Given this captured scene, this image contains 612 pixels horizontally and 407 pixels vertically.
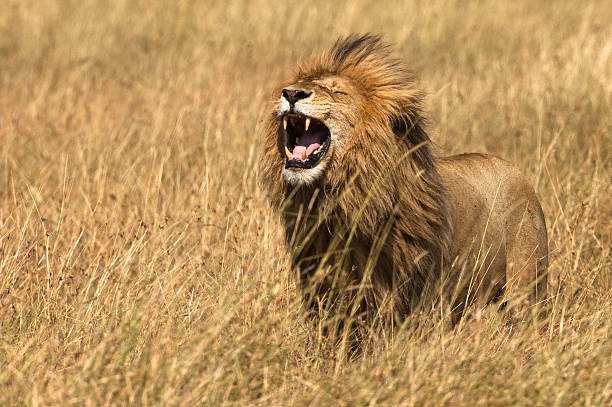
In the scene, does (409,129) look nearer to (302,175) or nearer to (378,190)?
(378,190)

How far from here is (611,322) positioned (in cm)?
362

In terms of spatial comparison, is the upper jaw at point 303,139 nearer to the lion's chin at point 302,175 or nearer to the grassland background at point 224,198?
the lion's chin at point 302,175

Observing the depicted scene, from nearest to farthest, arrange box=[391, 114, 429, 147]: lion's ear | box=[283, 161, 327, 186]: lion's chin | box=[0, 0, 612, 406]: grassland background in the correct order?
box=[0, 0, 612, 406]: grassland background → box=[283, 161, 327, 186]: lion's chin → box=[391, 114, 429, 147]: lion's ear

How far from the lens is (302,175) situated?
351cm

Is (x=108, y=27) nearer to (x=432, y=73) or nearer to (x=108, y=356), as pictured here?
(x=432, y=73)

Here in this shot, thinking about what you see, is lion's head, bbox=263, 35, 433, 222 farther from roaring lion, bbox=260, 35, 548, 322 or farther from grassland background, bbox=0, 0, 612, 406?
grassland background, bbox=0, 0, 612, 406

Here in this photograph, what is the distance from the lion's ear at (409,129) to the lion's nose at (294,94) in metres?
0.36

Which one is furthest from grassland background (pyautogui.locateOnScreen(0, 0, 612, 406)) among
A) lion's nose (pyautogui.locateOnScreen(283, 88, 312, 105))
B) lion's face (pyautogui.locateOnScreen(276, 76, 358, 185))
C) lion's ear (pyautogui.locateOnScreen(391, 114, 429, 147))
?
lion's ear (pyautogui.locateOnScreen(391, 114, 429, 147))

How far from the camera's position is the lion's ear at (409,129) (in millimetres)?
3670

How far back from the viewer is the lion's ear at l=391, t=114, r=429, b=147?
3670mm

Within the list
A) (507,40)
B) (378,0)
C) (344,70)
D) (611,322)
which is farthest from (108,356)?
(378,0)

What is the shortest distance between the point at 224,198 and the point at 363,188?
1690 millimetres

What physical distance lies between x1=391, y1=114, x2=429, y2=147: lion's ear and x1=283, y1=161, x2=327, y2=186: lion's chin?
35cm

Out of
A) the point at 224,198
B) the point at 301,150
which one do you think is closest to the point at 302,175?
the point at 301,150
